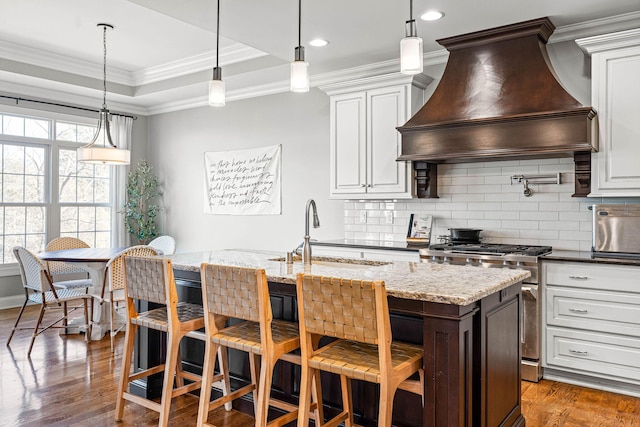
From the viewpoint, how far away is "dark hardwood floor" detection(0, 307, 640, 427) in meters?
2.84

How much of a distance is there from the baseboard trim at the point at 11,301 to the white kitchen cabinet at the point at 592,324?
5745 mm

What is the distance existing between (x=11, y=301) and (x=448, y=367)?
5.71 meters

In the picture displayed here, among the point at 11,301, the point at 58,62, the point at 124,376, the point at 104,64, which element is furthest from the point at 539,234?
the point at 11,301

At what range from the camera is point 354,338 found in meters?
1.94

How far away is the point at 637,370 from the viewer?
10.5 ft

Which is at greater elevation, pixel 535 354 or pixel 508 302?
pixel 508 302

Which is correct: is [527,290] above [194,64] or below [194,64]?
below

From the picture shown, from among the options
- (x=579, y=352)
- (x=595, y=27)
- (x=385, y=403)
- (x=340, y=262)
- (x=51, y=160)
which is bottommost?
(x=579, y=352)

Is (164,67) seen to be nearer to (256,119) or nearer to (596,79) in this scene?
(256,119)

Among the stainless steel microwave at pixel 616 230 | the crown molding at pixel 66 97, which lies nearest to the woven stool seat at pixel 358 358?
the stainless steel microwave at pixel 616 230

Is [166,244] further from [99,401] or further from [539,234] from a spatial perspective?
[539,234]

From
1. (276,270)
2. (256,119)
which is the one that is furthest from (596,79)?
(256,119)

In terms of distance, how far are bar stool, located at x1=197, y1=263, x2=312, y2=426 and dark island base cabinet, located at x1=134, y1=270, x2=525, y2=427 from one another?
0.20 meters

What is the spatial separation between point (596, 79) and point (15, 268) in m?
6.33
